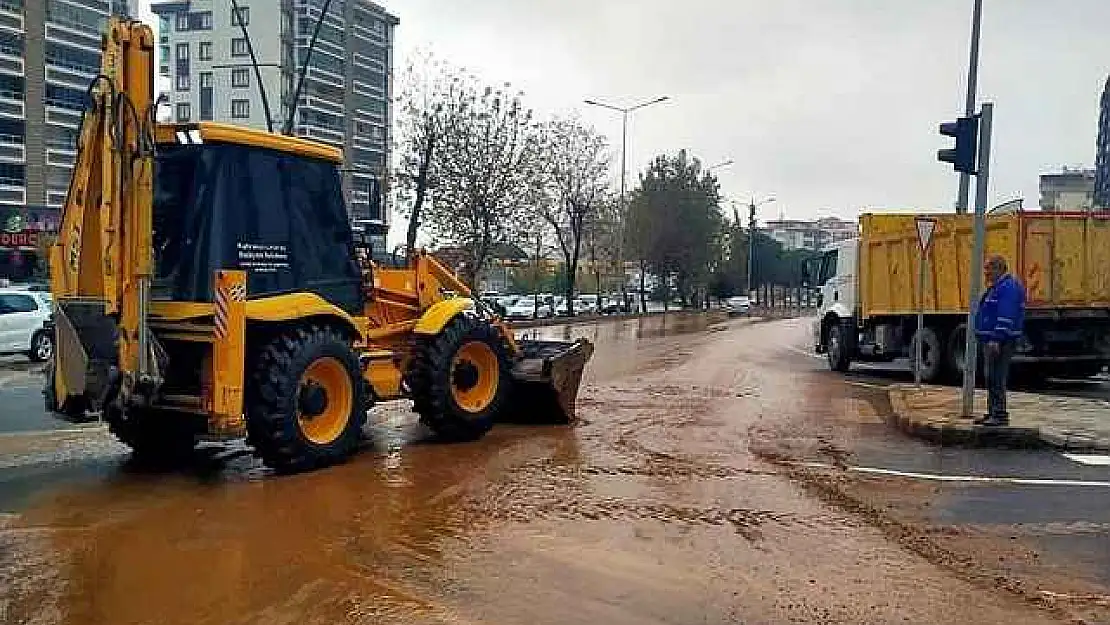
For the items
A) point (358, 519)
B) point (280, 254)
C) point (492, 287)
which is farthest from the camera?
point (492, 287)

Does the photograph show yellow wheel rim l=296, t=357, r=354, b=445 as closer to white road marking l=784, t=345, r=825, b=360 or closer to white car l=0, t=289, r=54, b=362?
white car l=0, t=289, r=54, b=362

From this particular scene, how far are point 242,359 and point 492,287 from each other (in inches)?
2698

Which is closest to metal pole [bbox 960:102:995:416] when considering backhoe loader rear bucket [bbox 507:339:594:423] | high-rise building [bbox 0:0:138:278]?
backhoe loader rear bucket [bbox 507:339:594:423]

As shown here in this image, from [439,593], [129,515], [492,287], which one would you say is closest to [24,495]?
[129,515]

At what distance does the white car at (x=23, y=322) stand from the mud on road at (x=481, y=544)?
43.0 ft

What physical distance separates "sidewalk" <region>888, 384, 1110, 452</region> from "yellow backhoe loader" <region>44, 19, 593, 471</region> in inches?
236

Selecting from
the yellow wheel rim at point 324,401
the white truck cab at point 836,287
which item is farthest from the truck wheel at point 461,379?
the white truck cab at point 836,287

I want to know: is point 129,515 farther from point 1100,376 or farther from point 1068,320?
point 1100,376

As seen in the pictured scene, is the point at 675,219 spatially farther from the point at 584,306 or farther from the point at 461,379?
the point at 461,379

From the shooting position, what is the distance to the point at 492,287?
76938 mm

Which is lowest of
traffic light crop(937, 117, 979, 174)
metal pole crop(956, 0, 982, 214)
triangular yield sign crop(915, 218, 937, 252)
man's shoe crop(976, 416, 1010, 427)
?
man's shoe crop(976, 416, 1010, 427)

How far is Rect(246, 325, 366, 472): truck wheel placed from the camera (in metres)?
8.71

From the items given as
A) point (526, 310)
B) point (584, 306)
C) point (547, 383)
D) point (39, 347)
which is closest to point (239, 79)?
point (526, 310)

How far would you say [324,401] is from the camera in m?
9.41
